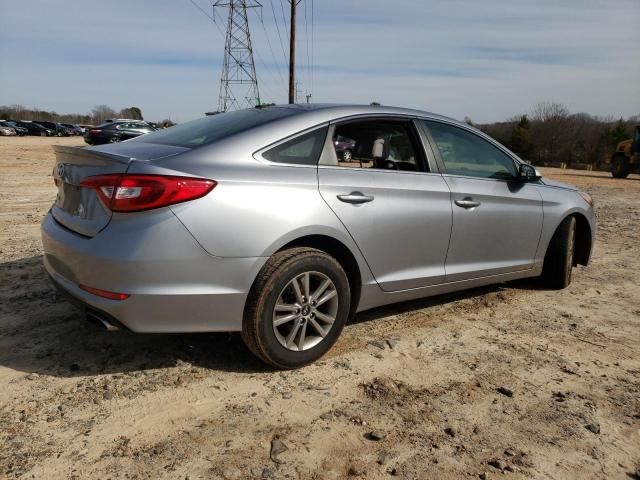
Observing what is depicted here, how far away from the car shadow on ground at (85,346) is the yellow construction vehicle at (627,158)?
82.2ft

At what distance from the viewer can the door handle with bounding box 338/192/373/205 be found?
3162mm

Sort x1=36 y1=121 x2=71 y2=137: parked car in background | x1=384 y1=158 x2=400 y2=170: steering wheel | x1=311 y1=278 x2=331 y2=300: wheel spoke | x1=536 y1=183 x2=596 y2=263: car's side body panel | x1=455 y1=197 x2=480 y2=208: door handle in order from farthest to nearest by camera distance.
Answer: x1=36 y1=121 x2=71 y2=137: parked car in background, x1=536 y1=183 x2=596 y2=263: car's side body panel, x1=455 y1=197 x2=480 y2=208: door handle, x1=384 y1=158 x2=400 y2=170: steering wheel, x1=311 y1=278 x2=331 y2=300: wheel spoke

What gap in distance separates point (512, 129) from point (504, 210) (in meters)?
67.9

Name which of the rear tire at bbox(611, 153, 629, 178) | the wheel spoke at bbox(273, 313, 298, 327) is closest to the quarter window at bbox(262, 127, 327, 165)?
the wheel spoke at bbox(273, 313, 298, 327)

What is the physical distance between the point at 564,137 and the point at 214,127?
71656 mm

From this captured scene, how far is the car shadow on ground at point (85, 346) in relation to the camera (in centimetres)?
305

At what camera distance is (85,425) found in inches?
97.0

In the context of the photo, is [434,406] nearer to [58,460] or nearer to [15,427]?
[58,460]

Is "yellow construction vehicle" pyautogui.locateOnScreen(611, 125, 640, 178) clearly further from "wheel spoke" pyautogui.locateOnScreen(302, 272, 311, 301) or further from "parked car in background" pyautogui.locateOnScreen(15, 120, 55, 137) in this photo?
"parked car in background" pyautogui.locateOnScreen(15, 120, 55, 137)

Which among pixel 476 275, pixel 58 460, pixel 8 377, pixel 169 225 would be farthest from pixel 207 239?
pixel 476 275

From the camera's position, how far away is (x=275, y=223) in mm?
2828

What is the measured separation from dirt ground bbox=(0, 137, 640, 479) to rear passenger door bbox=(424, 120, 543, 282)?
1.52 ft

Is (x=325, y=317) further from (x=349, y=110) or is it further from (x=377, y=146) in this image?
(x=349, y=110)

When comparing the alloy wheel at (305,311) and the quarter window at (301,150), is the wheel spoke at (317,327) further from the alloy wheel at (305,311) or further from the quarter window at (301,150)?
the quarter window at (301,150)
